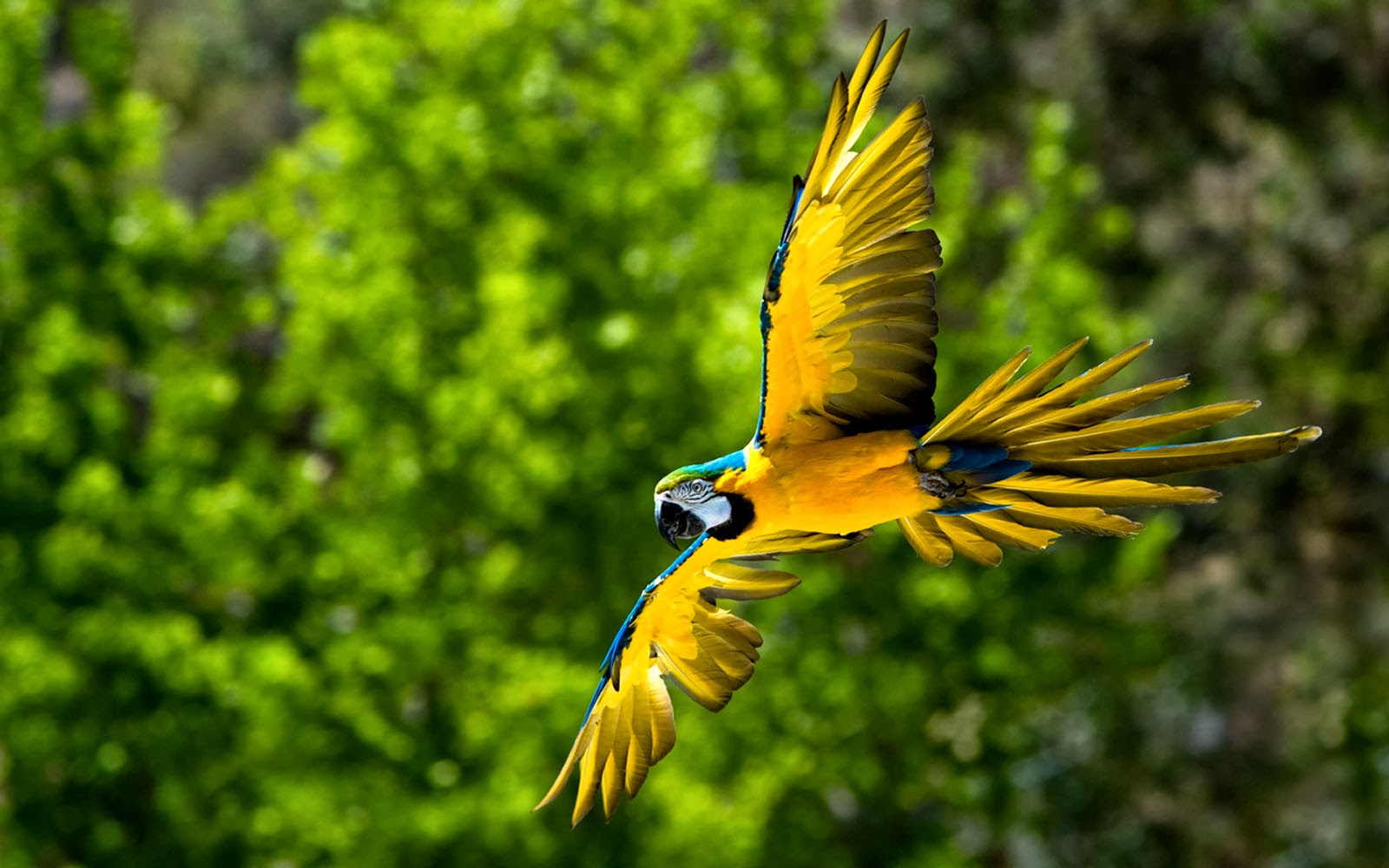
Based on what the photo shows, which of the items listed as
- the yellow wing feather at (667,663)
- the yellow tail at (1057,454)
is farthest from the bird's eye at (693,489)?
the yellow tail at (1057,454)

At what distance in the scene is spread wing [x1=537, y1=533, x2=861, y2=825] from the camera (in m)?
2.20

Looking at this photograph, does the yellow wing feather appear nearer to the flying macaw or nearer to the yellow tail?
the flying macaw

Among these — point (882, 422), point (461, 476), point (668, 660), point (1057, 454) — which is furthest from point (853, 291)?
point (461, 476)

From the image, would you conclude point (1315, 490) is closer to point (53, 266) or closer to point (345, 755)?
point (345, 755)

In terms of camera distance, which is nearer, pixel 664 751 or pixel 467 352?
pixel 664 751

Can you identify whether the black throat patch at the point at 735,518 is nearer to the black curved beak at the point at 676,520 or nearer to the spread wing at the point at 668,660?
the black curved beak at the point at 676,520

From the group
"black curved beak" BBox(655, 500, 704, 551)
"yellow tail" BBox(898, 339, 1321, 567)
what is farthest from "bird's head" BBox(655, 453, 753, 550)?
"yellow tail" BBox(898, 339, 1321, 567)

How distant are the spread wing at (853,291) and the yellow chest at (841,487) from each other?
0.04m

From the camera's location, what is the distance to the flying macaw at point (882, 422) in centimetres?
182

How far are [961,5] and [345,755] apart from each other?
1715cm

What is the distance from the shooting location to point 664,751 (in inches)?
87.3

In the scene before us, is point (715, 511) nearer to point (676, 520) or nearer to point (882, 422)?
point (676, 520)

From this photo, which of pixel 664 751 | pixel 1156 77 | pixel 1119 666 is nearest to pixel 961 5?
pixel 1156 77

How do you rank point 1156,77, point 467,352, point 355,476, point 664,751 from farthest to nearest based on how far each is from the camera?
point 1156,77 → point 355,476 → point 467,352 → point 664,751
